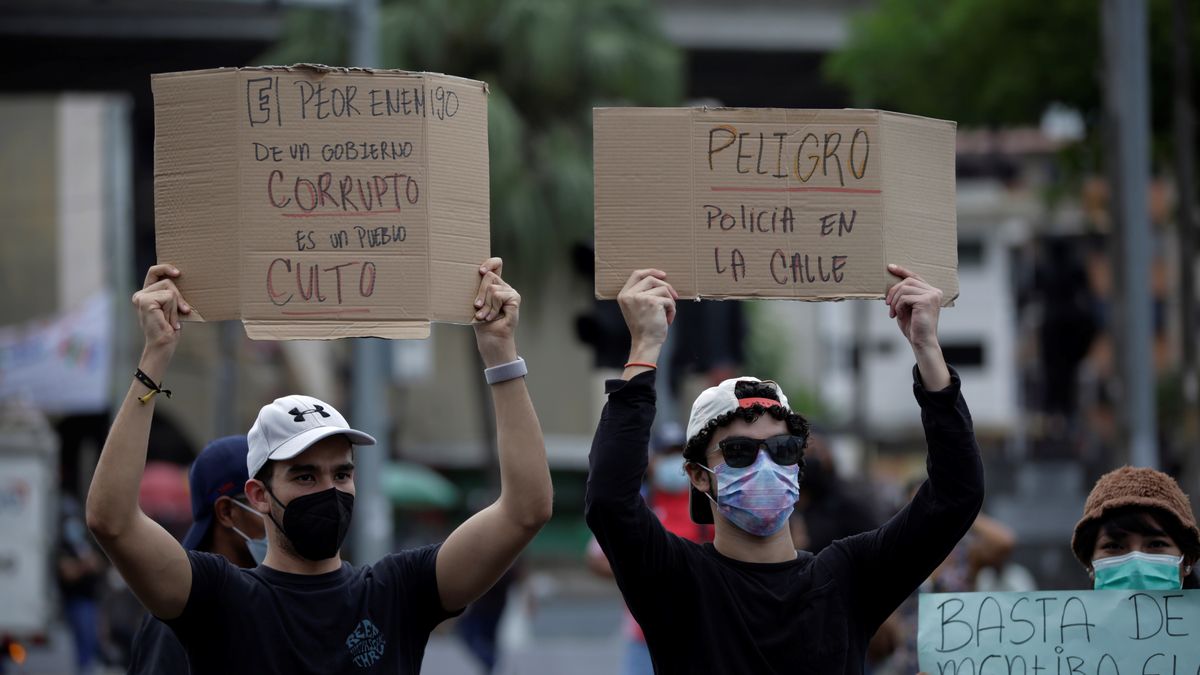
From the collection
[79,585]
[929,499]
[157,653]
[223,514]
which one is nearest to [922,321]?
[929,499]

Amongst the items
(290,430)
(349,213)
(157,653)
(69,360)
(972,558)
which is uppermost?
(69,360)

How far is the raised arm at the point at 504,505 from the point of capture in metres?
4.09

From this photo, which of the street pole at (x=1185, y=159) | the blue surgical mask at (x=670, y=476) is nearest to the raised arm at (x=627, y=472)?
the blue surgical mask at (x=670, y=476)

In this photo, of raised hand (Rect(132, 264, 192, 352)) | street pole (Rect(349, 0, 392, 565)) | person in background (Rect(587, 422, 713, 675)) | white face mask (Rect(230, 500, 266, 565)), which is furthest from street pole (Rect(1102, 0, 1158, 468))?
raised hand (Rect(132, 264, 192, 352))

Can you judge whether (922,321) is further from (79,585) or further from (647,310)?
(79,585)

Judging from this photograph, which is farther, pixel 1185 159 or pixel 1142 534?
pixel 1185 159

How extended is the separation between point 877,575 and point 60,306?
3067cm

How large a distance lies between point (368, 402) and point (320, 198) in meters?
10.5

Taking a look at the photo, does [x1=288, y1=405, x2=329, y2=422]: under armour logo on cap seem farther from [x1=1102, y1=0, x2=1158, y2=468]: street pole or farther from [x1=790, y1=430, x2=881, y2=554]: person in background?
A: [x1=1102, y1=0, x2=1158, y2=468]: street pole

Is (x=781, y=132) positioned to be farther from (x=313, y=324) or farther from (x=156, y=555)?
(x=156, y=555)

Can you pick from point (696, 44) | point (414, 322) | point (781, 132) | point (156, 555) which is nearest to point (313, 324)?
point (414, 322)

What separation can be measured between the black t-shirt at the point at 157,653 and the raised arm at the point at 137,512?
2.06 feet

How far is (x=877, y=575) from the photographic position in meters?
4.13

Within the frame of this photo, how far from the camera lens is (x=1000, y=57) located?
57.7 feet
